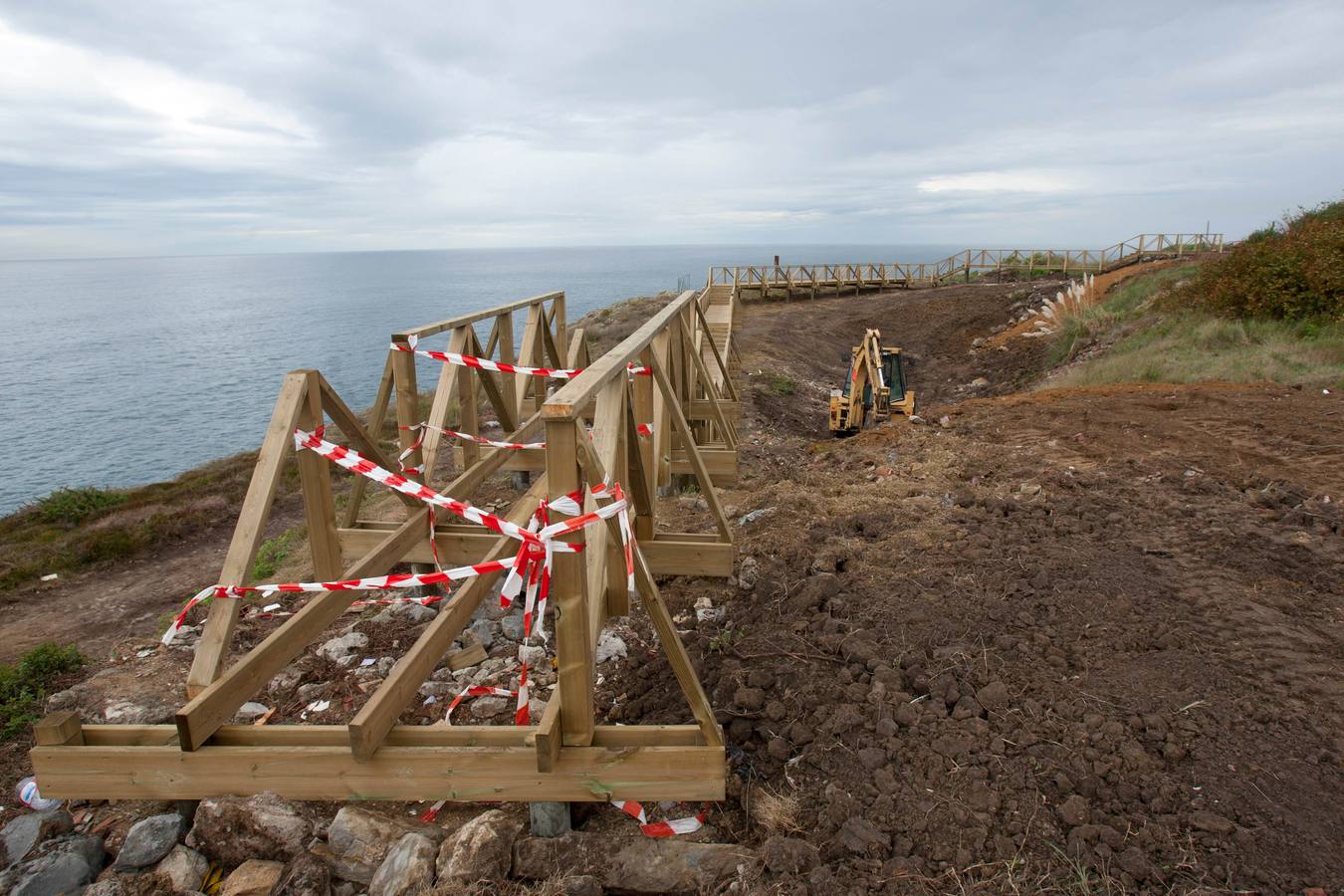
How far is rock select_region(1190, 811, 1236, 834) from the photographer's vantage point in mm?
2926

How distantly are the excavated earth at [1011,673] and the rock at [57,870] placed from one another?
215mm

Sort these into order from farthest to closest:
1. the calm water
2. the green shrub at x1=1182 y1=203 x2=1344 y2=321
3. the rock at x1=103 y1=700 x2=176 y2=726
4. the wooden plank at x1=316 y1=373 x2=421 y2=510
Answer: the calm water, the green shrub at x1=1182 y1=203 x2=1344 y2=321, the rock at x1=103 y1=700 x2=176 y2=726, the wooden plank at x1=316 y1=373 x2=421 y2=510

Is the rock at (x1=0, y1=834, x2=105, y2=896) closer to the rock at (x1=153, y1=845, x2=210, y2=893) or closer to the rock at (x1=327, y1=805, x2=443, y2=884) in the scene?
the rock at (x1=153, y1=845, x2=210, y2=893)

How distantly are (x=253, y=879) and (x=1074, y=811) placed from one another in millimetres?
3406

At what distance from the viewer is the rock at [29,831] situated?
3455mm

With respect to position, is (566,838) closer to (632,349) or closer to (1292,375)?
(632,349)

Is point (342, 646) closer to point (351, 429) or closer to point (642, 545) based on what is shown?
point (351, 429)

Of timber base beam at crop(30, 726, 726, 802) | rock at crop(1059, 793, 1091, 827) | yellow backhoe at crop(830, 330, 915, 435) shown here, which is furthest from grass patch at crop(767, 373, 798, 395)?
timber base beam at crop(30, 726, 726, 802)

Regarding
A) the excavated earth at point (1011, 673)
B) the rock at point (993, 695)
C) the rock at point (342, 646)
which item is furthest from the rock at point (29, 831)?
the rock at point (993, 695)

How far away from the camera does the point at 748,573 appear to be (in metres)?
5.86

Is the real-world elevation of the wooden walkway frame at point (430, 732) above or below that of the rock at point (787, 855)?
above

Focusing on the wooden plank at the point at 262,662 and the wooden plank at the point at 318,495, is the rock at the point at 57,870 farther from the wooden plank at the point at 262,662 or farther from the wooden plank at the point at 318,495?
the wooden plank at the point at 318,495

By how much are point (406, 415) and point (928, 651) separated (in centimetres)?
418

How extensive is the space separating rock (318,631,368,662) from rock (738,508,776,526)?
355 cm
